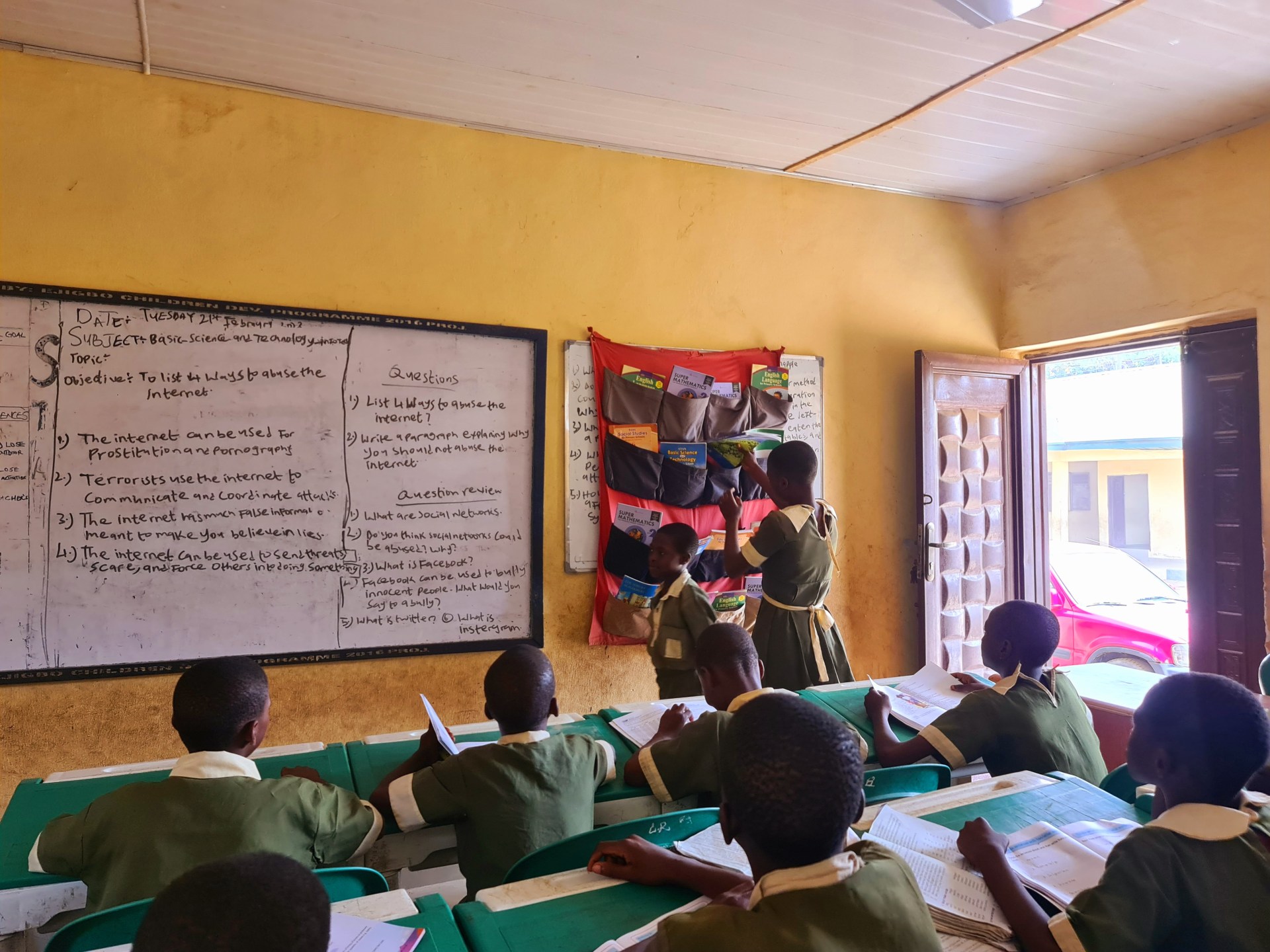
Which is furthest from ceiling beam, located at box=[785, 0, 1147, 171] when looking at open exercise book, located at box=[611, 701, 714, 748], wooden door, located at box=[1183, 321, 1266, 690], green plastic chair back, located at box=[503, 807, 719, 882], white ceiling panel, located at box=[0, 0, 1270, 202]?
green plastic chair back, located at box=[503, 807, 719, 882]

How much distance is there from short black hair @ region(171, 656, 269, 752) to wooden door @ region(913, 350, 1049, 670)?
3491mm

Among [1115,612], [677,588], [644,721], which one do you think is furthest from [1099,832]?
[1115,612]

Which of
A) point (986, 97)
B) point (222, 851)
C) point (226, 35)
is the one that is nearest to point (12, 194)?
point (226, 35)

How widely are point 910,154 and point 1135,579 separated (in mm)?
2913

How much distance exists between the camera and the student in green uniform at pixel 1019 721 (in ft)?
5.84

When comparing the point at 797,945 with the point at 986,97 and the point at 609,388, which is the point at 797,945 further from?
the point at 986,97

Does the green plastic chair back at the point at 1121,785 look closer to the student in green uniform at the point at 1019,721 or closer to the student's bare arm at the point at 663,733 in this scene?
the student in green uniform at the point at 1019,721

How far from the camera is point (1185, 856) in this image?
3.36 feet

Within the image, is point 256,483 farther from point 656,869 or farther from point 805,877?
point 805,877

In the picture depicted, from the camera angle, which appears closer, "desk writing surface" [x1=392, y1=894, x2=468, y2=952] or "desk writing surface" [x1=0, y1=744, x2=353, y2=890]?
"desk writing surface" [x1=392, y1=894, x2=468, y2=952]

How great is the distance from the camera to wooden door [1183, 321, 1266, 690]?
135 inches

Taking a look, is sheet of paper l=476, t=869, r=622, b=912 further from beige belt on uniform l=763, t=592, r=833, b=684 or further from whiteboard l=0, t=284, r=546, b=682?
whiteboard l=0, t=284, r=546, b=682

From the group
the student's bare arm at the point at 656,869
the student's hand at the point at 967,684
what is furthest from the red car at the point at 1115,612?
the student's bare arm at the point at 656,869

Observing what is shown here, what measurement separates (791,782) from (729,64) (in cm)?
270
